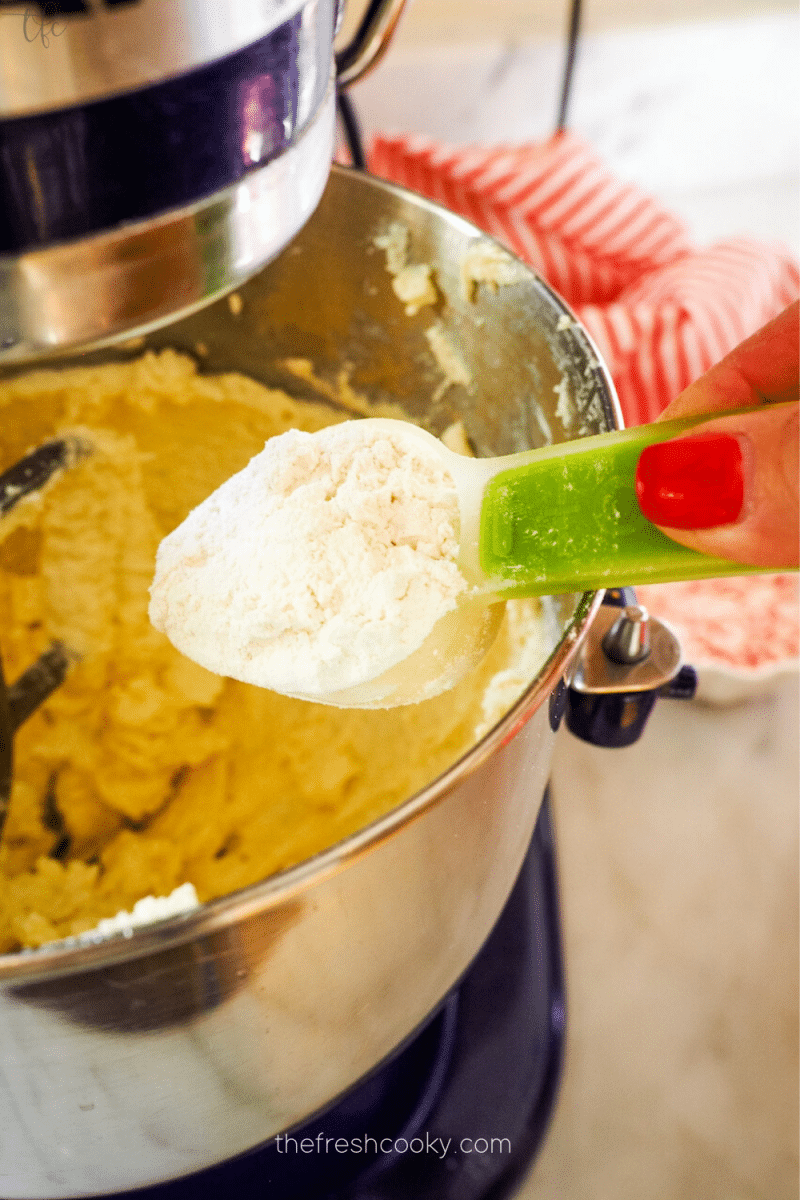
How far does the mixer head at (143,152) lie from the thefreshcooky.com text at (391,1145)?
505mm

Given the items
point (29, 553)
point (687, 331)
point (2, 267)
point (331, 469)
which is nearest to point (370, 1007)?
point (331, 469)

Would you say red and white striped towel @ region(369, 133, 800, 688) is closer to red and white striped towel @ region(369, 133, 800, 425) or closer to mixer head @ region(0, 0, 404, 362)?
red and white striped towel @ region(369, 133, 800, 425)

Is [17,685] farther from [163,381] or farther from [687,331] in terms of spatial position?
[687,331]

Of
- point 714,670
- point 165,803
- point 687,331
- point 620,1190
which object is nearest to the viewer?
point 620,1190

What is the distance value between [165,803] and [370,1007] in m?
0.34

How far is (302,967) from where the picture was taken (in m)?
0.41

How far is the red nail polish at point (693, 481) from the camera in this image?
374 millimetres

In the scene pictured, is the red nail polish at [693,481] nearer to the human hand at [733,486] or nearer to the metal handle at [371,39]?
the human hand at [733,486]

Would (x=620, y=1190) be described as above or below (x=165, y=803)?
below

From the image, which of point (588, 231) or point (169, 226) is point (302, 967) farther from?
point (588, 231)

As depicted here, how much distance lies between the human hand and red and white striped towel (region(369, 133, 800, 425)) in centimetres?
73

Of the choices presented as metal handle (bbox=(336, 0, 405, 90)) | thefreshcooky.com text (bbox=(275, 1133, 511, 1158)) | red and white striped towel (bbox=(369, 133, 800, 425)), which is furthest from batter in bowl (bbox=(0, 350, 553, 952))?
red and white striped towel (bbox=(369, 133, 800, 425))

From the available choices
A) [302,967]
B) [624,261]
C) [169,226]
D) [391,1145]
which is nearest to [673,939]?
[391,1145]

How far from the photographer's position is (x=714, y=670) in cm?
89
